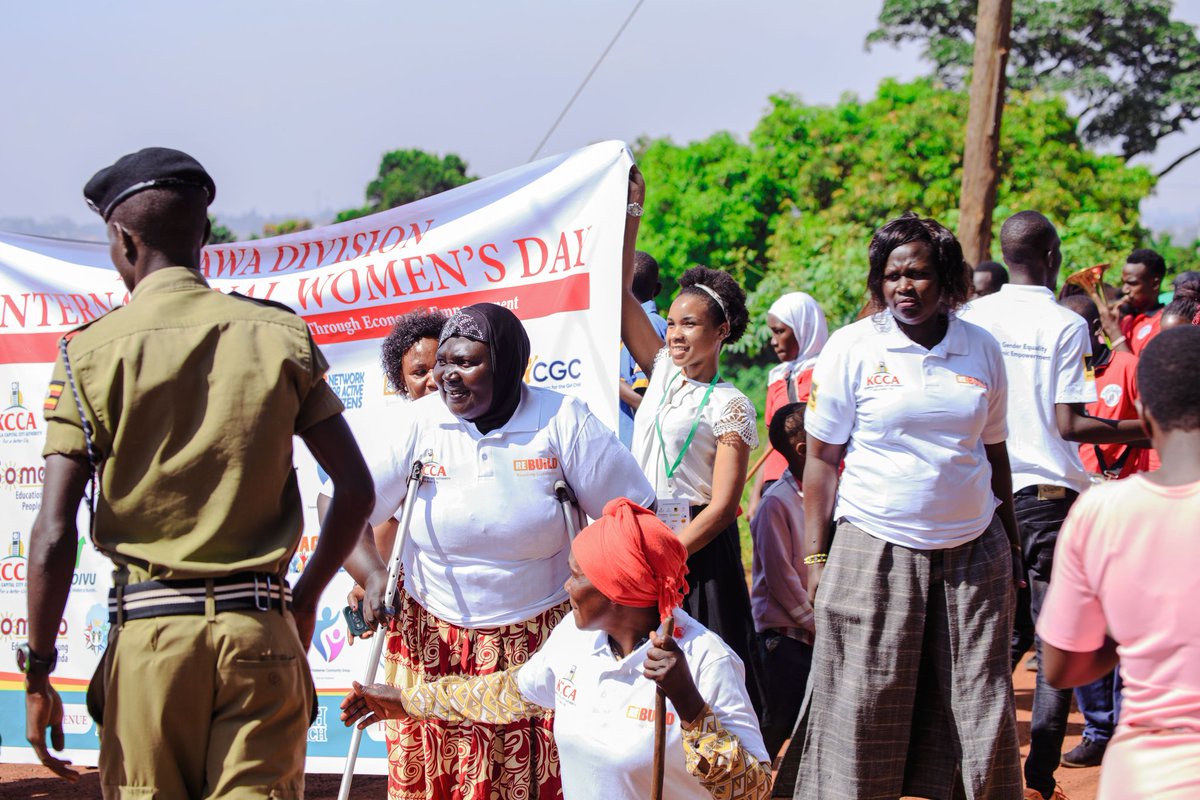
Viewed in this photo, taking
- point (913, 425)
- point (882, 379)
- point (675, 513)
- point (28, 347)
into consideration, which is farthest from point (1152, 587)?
point (28, 347)

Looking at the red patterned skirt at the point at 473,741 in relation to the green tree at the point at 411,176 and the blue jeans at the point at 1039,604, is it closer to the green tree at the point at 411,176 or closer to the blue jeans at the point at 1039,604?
the blue jeans at the point at 1039,604

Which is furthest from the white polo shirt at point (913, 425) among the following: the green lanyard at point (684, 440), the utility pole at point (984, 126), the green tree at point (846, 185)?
the green tree at point (846, 185)

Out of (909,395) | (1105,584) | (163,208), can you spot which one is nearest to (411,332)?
(909,395)

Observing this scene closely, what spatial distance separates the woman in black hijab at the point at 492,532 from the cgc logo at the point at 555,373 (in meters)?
1.05

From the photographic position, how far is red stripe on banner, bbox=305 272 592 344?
554cm

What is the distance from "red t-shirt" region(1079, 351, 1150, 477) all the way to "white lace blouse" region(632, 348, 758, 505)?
7.64 ft

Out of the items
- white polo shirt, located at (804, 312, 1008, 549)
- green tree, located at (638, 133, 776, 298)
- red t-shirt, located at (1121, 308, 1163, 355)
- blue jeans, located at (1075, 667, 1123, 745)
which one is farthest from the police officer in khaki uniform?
green tree, located at (638, 133, 776, 298)

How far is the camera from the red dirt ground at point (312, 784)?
625 cm

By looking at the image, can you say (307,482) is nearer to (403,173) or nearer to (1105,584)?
(1105,584)

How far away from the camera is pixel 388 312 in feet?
19.5

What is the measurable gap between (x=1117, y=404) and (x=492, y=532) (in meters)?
3.75

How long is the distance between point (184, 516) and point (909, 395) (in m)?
2.53

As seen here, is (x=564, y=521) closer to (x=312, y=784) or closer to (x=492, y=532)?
(x=492, y=532)

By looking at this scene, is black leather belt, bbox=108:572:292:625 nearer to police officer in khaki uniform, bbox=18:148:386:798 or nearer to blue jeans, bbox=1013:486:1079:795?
police officer in khaki uniform, bbox=18:148:386:798
